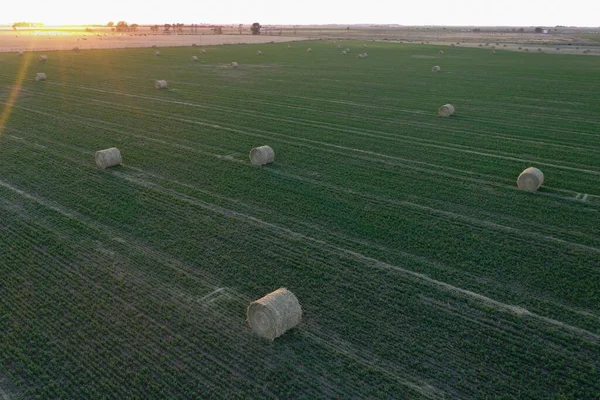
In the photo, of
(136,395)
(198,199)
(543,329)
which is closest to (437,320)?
(543,329)

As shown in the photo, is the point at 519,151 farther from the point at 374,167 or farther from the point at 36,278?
the point at 36,278

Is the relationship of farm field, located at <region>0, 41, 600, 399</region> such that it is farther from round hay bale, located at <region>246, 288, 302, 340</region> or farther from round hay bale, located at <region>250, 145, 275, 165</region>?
round hay bale, located at <region>250, 145, 275, 165</region>

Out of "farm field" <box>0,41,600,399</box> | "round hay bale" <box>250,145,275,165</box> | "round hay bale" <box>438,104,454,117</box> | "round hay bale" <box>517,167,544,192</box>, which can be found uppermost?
"round hay bale" <box>438,104,454,117</box>

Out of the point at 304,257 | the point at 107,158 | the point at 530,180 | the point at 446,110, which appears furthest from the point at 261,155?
the point at 446,110

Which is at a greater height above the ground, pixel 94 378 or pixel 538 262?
pixel 538 262

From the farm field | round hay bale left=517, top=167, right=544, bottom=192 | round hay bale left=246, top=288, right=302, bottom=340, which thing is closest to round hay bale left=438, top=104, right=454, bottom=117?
the farm field

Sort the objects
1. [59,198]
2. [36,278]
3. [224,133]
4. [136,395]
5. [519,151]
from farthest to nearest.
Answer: [224,133] < [519,151] < [59,198] < [36,278] < [136,395]

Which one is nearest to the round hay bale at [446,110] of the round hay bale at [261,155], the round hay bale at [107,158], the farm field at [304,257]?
the farm field at [304,257]
